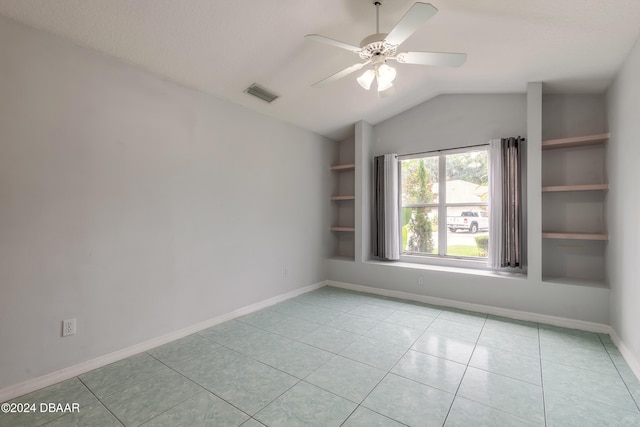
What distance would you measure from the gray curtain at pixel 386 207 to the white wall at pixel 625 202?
2382 mm

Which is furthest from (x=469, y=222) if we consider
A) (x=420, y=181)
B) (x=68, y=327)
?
(x=68, y=327)

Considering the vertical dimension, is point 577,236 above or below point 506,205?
below

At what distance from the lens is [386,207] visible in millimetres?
4535

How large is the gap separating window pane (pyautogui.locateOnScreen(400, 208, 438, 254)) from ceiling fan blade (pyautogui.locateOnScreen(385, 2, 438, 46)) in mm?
2961

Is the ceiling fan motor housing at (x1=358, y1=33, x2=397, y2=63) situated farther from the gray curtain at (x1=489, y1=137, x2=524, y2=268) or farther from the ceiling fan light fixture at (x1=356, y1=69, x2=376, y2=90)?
the gray curtain at (x1=489, y1=137, x2=524, y2=268)

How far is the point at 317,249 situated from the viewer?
480cm

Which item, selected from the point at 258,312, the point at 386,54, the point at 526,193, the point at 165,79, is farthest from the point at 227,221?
the point at 526,193

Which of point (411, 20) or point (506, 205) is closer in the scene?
point (411, 20)

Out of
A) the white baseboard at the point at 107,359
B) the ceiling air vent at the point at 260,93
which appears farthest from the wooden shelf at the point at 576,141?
the white baseboard at the point at 107,359

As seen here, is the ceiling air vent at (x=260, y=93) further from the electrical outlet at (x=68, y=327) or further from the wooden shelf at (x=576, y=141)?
the wooden shelf at (x=576, y=141)

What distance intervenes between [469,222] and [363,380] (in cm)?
285

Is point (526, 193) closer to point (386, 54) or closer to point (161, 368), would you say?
point (386, 54)

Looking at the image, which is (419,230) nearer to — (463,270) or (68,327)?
(463,270)

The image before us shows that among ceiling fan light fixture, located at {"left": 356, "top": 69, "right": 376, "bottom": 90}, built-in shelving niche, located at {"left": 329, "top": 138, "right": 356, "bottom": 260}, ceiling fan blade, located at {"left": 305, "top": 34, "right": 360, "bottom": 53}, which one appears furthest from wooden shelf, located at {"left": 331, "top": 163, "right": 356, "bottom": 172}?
ceiling fan blade, located at {"left": 305, "top": 34, "right": 360, "bottom": 53}
